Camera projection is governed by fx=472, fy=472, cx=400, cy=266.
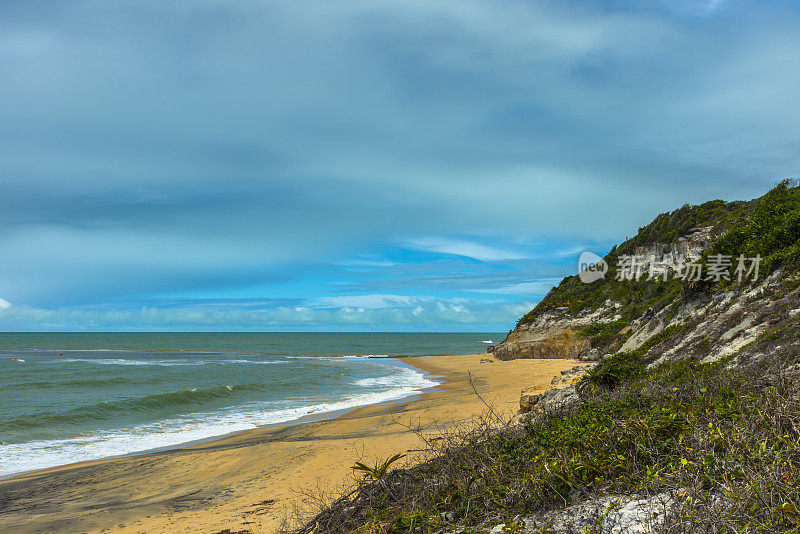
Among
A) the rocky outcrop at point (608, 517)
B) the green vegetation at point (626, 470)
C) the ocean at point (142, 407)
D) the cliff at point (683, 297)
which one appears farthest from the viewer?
the ocean at point (142, 407)

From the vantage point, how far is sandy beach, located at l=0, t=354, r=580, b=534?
7.38 metres

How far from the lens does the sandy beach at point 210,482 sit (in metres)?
7.38

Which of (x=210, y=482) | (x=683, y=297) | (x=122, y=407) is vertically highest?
(x=683, y=297)

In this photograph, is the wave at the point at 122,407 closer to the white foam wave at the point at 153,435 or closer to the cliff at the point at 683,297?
the white foam wave at the point at 153,435

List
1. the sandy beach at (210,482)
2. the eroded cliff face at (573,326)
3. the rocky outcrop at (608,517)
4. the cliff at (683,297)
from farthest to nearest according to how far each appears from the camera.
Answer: the eroded cliff face at (573,326) → the cliff at (683,297) → the sandy beach at (210,482) → the rocky outcrop at (608,517)

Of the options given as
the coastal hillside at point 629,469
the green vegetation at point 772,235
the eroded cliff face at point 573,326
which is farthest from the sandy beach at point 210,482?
the eroded cliff face at point 573,326

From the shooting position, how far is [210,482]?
934 cm

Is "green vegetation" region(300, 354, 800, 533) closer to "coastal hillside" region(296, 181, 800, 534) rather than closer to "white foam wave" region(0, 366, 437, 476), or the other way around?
"coastal hillside" region(296, 181, 800, 534)

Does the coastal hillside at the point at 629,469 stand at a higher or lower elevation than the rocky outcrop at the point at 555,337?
higher

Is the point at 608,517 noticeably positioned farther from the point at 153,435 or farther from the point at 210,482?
the point at 153,435

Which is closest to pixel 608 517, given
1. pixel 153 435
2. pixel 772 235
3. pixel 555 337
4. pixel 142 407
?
pixel 772 235

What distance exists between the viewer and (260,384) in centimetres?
2734

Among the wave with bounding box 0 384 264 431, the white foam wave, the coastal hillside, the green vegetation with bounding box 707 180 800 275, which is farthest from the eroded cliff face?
the coastal hillside

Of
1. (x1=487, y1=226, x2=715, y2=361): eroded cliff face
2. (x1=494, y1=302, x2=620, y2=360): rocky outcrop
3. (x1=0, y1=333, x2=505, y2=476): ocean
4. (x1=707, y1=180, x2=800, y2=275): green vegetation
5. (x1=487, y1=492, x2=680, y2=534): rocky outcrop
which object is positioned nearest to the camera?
(x1=487, y1=492, x2=680, y2=534): rocky outcrop
